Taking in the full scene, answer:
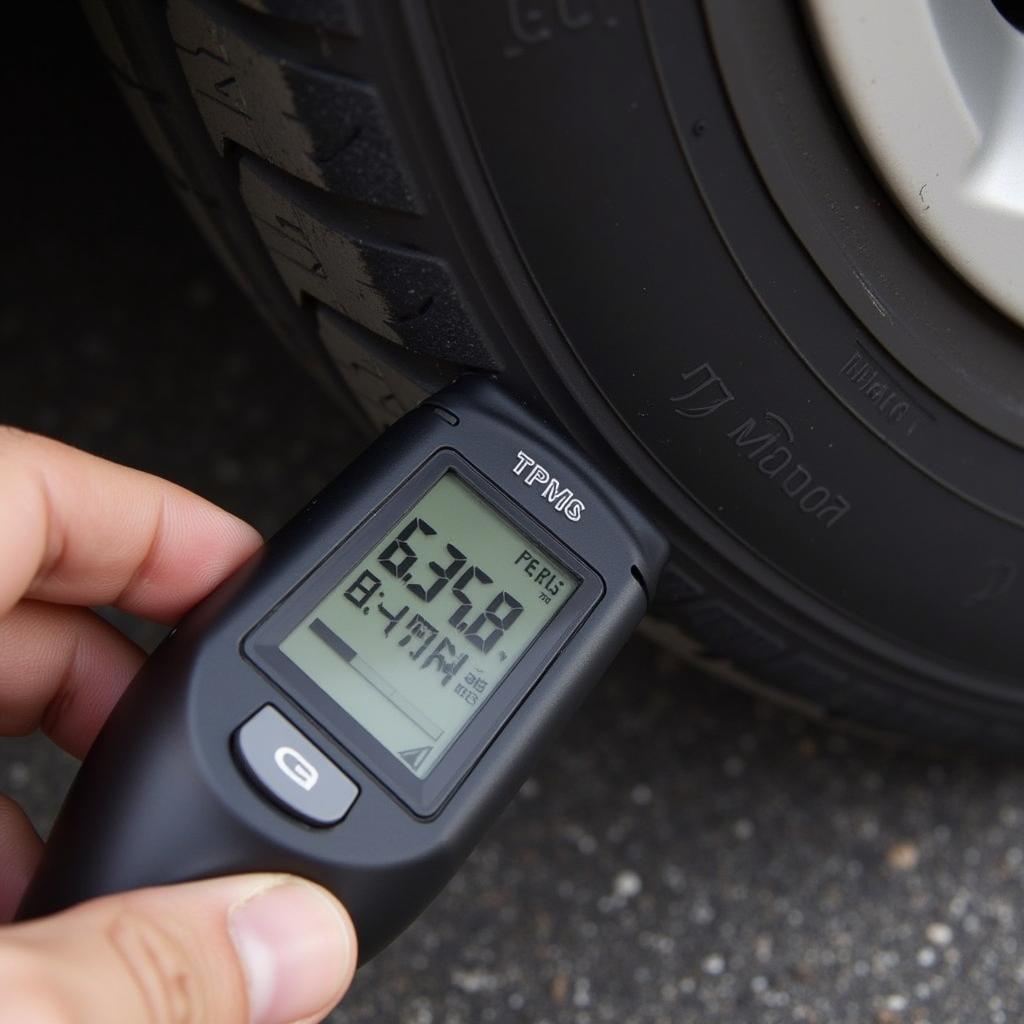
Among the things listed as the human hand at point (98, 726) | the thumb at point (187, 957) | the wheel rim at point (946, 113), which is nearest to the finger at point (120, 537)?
the human hand at point (98, 726)

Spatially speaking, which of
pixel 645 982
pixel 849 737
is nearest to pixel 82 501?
pixel 645 982

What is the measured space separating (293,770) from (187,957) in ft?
0.39

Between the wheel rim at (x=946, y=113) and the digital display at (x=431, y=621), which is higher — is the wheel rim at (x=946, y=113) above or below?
above

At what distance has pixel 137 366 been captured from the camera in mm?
1296

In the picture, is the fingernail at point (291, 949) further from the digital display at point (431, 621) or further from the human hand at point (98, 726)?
the digital display at point (431, 621)

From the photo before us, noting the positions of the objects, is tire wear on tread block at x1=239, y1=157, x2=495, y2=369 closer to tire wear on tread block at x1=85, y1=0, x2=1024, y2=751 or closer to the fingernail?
tire wear on tread block at x1=85, y1=0, x2=1024, y2=751

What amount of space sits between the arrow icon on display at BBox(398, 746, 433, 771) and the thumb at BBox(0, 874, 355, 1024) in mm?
93

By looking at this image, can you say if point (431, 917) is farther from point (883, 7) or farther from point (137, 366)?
point (883, 7)

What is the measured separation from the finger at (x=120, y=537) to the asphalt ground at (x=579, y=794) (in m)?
0.33

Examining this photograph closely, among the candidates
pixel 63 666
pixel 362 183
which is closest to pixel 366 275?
pixel 362 183

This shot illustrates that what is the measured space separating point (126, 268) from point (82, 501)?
1.98 ft

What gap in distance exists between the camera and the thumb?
0.60 meters

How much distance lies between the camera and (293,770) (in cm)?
72

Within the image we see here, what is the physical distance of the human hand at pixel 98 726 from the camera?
24.4 inches
